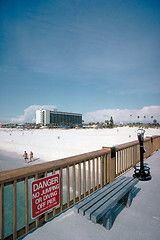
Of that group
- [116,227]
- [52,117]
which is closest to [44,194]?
[116,227]

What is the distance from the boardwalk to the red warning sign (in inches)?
12.9

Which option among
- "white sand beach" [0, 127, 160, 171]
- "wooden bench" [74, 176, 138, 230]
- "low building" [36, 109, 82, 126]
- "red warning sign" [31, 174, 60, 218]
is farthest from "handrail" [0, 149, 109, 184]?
"low building" [36, 109, 82, 126]

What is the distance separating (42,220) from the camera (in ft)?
7.80

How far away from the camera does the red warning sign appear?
6.97ft

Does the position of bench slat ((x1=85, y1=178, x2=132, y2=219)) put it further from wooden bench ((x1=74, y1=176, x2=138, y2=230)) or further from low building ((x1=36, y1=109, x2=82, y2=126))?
low building ((x1=36, y1=109, x2=82, y2=126))

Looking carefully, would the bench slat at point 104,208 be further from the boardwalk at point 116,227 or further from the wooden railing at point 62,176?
the wooden railing at point 62,176

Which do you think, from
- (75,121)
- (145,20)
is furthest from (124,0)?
(75,121)

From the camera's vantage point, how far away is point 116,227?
241 centimetres

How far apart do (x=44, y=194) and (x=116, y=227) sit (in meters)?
1.32

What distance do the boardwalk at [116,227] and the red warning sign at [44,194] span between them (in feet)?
1.07

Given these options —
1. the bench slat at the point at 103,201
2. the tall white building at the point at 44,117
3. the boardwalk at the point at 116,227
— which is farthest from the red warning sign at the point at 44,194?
the tall white building at the point at 44,117

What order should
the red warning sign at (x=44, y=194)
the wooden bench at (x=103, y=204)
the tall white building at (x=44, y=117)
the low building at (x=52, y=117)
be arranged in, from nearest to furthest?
the wooden bench at (x=103, y=204) < the red warning sign at (x=44, y=194) < the tall white building at (x=44, y=117) < the low building at (x=52, y=117)

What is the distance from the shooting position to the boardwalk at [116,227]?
Result: 7.15 ft

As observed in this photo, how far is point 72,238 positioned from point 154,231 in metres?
1.29
